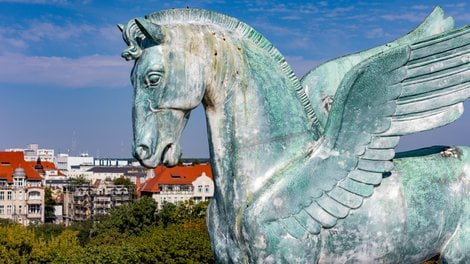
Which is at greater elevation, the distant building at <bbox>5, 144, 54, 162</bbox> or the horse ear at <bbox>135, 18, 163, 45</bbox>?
the distant building at <bbox>5, 144, 54, 162</bbox>

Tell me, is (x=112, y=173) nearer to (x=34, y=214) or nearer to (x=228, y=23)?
(x=34, y=214)

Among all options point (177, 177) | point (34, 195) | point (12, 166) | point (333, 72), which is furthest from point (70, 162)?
point (333, 72)

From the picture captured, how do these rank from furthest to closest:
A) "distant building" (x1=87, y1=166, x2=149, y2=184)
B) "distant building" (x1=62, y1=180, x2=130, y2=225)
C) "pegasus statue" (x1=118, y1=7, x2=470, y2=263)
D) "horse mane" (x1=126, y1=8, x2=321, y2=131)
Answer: "distant building" (x1=87, y1=166, x2=149, y2=184), "distant building" (x1=62, y1=180, x2=130, y2=225), "horse mane" (x1=126, y1=8, x2=321, y2=131), "pegasus statue" (x1=118, y1=7, x2=470, y2=263)

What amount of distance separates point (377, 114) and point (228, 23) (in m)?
0.89

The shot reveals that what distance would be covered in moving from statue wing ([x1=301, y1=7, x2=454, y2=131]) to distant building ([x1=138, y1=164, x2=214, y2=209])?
78.9 metres

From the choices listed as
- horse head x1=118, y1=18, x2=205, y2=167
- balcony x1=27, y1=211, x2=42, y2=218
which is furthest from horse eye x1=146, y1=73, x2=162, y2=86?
balcony x1=27, y1=211, x2=42, y2=218

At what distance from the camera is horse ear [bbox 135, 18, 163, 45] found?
3.39 m

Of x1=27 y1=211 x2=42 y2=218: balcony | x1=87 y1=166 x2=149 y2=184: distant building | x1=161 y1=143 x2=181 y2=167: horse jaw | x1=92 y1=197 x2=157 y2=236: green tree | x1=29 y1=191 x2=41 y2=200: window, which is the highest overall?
x1=87 y1=166 x2=149 y2=184: distant building

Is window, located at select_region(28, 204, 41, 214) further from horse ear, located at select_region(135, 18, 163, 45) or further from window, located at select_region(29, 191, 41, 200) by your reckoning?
horse ear, located at select_region(135, 18, 163, 45)

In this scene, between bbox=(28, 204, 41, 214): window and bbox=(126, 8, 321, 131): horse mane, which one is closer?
bbox=(126, 8, 321, 131): horse mane

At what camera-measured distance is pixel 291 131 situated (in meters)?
3.68

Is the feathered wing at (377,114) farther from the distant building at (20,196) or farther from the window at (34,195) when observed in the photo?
the window at (34,195)

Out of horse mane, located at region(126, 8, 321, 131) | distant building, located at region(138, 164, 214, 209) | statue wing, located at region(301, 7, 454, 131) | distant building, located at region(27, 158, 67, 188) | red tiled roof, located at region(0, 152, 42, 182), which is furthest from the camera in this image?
distant building, located at region(27, 158, 67, 188)

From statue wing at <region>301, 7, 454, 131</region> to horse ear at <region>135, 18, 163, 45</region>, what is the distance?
1.17 meters
